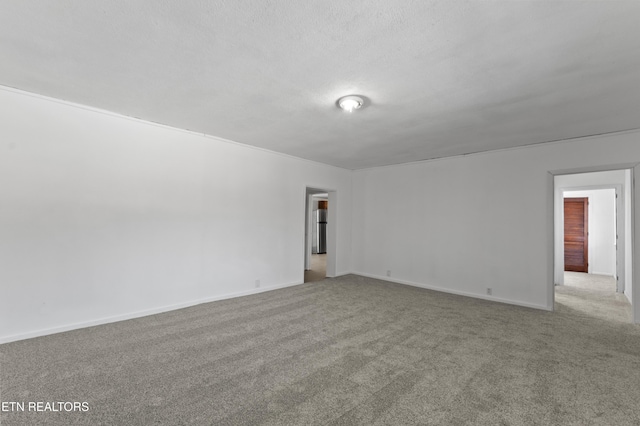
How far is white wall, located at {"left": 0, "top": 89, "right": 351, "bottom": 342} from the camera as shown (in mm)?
2867

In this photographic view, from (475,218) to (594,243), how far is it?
495 centimetres

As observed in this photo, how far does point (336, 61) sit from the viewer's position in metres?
2.18

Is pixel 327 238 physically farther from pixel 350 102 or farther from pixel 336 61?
pixel 336 61

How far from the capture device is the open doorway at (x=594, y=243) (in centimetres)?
459

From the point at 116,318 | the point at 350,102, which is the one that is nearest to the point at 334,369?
the point at 350,102

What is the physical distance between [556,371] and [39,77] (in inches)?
210

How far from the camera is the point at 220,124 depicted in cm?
375

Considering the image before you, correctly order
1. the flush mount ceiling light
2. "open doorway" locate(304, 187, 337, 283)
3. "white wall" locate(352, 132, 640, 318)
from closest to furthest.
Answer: the flush mount ceiling light, "white wall" locate(352, 132, 640, 318), "open doorway" locate(304, 187, 337, 283)

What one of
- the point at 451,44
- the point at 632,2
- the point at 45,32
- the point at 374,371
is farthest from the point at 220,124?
the point at 632,2

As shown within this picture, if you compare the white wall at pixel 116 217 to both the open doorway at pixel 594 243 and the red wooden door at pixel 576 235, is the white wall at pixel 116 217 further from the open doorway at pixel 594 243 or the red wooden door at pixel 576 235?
the red wooden door at pixel 576 235

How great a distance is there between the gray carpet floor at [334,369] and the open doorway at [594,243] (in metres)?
1.17

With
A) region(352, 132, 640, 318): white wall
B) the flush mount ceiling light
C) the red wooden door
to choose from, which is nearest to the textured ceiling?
the flush mount ceiling light

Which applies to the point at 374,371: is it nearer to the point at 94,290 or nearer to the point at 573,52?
the point at 573,52

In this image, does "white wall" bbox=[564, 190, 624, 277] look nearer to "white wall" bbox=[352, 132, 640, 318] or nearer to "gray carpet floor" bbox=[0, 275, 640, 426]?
"gray carpet floor" bbox=[0, 275, 640, 426]
